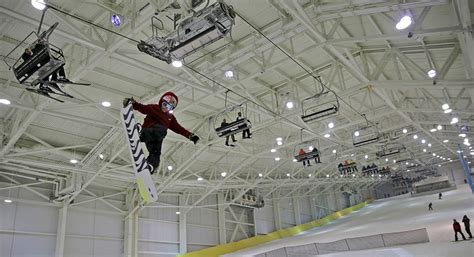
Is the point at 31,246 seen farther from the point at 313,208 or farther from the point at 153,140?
the point at 313,208

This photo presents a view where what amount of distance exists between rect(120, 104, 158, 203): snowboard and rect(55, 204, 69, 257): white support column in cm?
1441

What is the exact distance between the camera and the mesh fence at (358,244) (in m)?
15.9

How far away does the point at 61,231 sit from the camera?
56.0 ft

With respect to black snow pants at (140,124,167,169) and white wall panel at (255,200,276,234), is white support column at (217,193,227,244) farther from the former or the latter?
black snow pants at (140,124,167,169)

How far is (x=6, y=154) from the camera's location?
13430 millimetres

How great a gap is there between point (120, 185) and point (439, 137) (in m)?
21.5

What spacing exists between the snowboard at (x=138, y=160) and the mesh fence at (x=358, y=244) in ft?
47.4

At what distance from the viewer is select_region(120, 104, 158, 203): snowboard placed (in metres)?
4.79

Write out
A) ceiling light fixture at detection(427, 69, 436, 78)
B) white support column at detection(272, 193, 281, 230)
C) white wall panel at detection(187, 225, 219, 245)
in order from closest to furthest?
ceiling light fixture at detection(427, 69, 436, 78) < white wall panel at detection(187, 225, 219, 245) < white support column at detection(272, 193, 281, 230)

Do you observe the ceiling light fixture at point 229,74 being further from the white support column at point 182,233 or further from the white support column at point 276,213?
the white support column at point 276,213

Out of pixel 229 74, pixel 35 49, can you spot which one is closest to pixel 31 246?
pixel 229 74

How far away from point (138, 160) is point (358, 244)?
50.8 feet

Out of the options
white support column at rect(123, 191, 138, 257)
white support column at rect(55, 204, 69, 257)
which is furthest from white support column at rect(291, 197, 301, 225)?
white support column at rect(55, 204, 69, 257)

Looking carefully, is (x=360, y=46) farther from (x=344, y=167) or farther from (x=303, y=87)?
(x=344, y=167)
